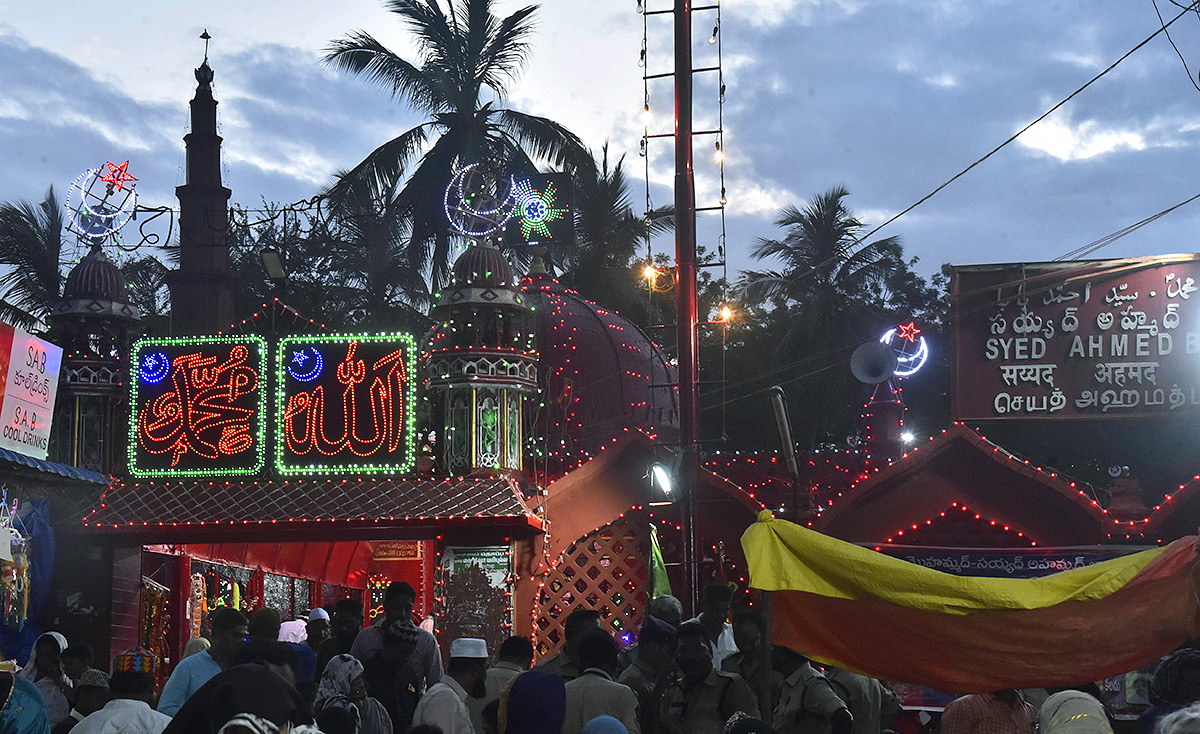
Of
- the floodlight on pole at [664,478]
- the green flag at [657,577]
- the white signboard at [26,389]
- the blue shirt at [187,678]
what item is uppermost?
the white signboard at [26,389]

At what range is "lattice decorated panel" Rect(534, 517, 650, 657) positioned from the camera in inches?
738

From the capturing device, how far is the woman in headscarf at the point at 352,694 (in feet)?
26.1

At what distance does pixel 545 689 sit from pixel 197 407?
41.4 feet

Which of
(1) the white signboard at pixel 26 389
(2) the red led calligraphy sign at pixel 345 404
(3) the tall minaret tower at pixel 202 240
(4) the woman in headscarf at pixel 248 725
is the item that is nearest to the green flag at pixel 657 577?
(2) the red led calligraphy sign at pixel 345 404

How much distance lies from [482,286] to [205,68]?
81.0 feet

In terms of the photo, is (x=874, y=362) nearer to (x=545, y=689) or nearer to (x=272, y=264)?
(x=272, y=264)

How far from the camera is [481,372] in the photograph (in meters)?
18.5

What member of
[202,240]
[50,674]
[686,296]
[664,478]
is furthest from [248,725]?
Answer: [202,240]

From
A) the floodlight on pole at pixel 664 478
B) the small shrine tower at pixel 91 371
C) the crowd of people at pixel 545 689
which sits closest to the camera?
the crowd of people at pixel 545 689

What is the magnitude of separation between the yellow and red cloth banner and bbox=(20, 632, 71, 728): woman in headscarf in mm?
5250

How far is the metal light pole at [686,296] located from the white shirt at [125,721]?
9854 millimetres

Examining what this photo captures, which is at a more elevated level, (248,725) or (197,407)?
(197,407)

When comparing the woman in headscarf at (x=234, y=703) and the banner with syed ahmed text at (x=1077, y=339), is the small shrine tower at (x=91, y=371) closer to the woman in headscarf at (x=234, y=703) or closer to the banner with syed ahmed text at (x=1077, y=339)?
the banner with syed ahmed text at (x=1077, y=339)

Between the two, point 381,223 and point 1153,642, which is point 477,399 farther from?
point 381,223
